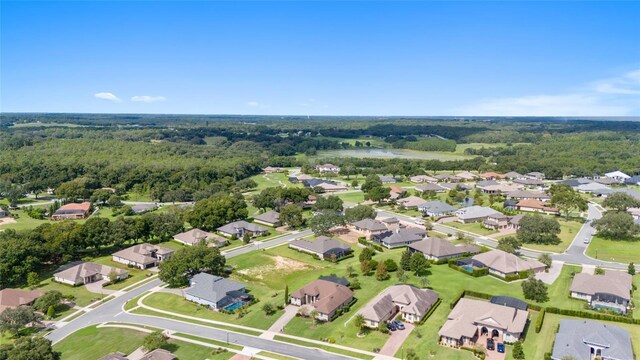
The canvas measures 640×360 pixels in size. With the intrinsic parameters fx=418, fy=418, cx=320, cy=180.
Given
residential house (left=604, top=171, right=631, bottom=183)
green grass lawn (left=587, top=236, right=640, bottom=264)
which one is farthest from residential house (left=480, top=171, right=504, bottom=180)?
green grass lawn (left=587, top=236, right=640, bottom=264)

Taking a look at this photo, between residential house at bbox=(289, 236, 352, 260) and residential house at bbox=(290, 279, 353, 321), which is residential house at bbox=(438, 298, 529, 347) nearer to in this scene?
residential house at bbox=(290, 279, 353, 321)

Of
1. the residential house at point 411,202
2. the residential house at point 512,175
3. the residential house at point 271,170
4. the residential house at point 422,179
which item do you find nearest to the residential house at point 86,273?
the residential house at point 411,202

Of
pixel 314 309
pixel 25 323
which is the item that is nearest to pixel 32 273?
pixel 25 323

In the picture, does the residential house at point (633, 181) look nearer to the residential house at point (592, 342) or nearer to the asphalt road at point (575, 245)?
the asphalt road at point (575, 245)

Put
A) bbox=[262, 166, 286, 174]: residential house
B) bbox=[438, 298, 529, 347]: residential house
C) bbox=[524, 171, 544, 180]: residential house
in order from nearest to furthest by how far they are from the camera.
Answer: bbox=[438, 298, 529, 347]: residential house → bbox=[524, 171, 544, 180]: residential house → bbox=[262, 166, 286, 174]: residential house

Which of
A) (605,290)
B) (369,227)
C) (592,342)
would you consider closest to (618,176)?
(369,227)

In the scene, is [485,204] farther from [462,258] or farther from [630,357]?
[630,357]

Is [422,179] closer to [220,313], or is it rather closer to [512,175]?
[512,175]
